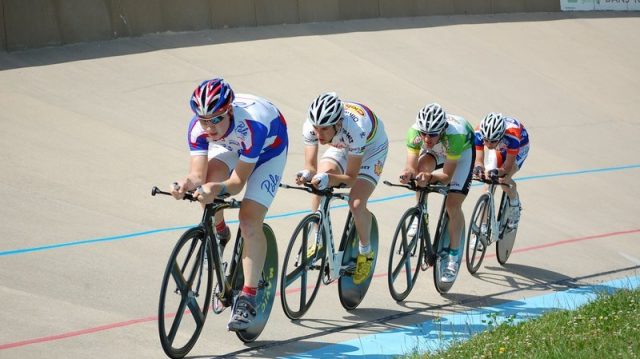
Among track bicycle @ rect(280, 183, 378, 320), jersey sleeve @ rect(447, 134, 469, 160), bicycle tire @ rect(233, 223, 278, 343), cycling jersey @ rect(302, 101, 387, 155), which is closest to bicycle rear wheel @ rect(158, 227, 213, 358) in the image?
bicycle tire @ rect(233, 223, 278, 343)

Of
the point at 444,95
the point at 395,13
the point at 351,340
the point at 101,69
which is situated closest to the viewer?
the point at 351,340

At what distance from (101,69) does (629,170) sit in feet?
23.5

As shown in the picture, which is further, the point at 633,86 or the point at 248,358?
the point at 633,86

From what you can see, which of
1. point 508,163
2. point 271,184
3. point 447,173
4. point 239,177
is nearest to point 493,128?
point 508,163

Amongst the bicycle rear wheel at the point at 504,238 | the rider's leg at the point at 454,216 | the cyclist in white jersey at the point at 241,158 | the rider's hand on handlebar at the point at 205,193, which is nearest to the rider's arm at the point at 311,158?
the cyclist in white jersey at the point at 241,158

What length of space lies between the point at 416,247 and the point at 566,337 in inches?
74.7

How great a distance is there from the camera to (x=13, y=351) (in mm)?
4969

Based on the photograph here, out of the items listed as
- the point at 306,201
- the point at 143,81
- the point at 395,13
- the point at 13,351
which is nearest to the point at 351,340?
the point at 13,351

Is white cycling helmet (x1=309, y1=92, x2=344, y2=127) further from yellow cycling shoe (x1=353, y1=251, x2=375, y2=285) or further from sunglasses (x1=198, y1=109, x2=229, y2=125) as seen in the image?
yellow cycling shoe (x1=353, y1=251, x2=375, y2=285)

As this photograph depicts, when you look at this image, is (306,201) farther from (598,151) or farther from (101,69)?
(598,151)

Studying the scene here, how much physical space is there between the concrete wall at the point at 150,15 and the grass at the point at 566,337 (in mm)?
7893

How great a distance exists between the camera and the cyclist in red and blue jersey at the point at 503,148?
25.6ft

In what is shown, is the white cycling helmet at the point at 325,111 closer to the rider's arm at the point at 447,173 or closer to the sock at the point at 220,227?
the sock at the point at 220,227

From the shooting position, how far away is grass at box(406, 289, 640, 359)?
496 cm
